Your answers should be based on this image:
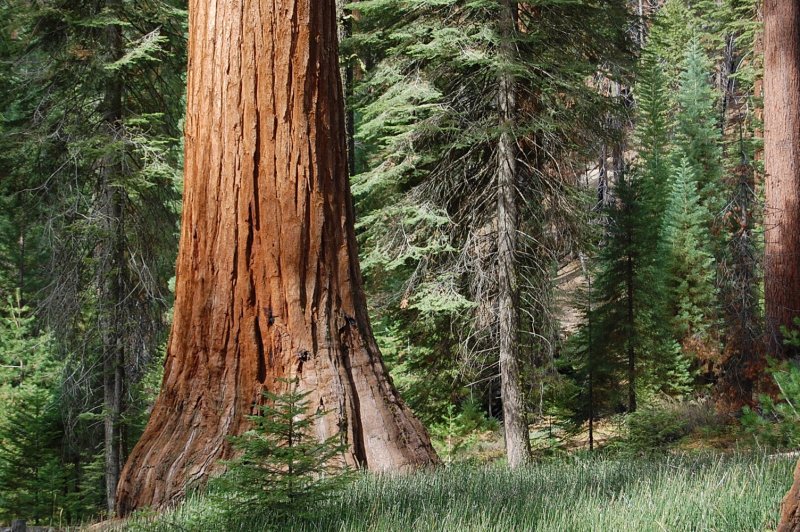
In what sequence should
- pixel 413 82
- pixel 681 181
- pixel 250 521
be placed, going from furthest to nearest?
pixel 681 181 < pixel 413 82 < pixel 250 521

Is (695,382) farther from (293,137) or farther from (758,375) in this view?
(293,137)

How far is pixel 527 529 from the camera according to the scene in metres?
3.49

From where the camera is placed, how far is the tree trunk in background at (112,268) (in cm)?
1370

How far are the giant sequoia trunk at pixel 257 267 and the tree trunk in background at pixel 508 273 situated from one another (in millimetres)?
6445

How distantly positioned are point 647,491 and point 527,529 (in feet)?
2.92

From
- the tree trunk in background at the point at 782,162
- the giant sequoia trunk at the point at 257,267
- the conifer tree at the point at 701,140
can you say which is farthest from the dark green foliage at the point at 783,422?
the conifer tree at the point at 701,140

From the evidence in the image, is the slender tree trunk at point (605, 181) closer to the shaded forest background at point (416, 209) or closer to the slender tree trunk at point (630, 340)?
the slender tree trunk at point (630, 340)

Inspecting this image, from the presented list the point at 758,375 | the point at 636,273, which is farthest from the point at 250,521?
the point at 636,273

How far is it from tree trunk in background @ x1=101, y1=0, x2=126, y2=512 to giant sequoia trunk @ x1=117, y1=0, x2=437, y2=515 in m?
8.22

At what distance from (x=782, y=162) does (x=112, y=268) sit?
12.2 metres

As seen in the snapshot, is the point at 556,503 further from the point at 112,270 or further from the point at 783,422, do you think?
the point at 112,270

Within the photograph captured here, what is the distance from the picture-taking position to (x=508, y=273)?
1244 cm

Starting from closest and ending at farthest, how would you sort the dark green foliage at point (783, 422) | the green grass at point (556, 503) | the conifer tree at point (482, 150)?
the green grass at point (556, 503), the dark green foliage at point (783, 422), the conifer tree at point (482, 150)

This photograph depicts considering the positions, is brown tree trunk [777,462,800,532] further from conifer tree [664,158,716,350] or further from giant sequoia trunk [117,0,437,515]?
conifer tree [664,158,716,350]
